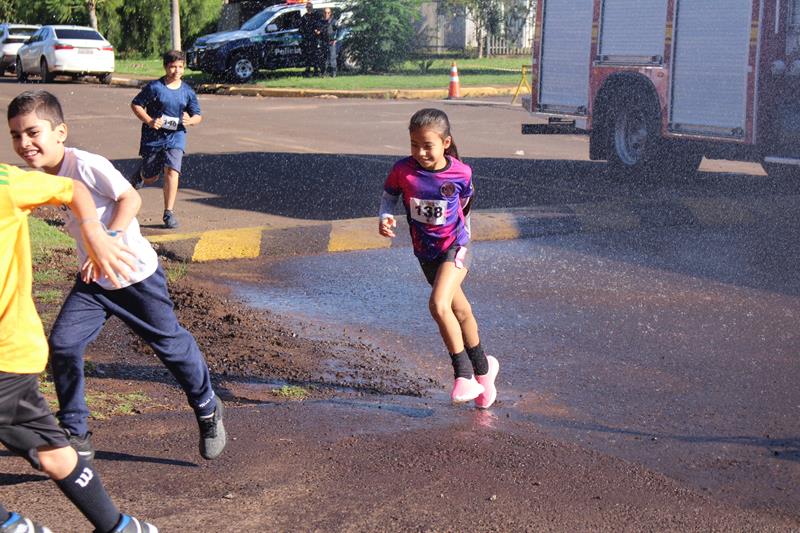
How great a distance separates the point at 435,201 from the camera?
574cm

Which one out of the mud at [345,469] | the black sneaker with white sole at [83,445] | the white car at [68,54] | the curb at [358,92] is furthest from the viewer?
the white car at [68,54]

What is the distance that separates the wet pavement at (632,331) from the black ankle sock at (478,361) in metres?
0.19

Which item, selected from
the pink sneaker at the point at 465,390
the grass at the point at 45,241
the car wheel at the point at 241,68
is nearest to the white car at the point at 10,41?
the car wheel at the point at 241,68

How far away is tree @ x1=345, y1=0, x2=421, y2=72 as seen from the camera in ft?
109

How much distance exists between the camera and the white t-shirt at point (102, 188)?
462 centimetres

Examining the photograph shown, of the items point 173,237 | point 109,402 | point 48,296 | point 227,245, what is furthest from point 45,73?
point 109,402

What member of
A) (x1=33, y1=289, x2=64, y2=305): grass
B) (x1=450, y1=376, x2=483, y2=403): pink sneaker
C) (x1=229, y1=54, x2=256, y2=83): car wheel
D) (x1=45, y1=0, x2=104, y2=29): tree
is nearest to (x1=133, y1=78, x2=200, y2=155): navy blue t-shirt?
(x1=33, y1=289, x2=64, y2=305): grass

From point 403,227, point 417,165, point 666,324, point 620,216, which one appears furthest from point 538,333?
point 620,216

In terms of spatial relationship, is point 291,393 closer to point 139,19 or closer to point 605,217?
point 605,217

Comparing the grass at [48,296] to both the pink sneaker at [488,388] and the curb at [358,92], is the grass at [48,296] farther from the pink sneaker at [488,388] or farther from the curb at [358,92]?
the curb at [358,92]

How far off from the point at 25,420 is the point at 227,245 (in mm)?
5901

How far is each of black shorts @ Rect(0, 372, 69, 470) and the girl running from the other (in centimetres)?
242

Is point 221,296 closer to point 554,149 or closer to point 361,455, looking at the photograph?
point 361,455

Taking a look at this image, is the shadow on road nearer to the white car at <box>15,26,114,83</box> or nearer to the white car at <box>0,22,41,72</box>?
the white car at <box>15,26,114,83</box>
